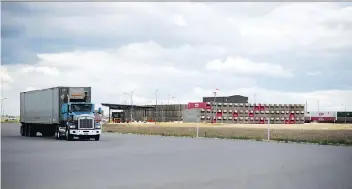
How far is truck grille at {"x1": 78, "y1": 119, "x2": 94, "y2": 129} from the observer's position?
34969 mm

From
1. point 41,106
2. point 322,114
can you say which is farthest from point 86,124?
point 322,114

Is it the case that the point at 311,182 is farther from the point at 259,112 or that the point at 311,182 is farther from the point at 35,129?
the point at 259,112

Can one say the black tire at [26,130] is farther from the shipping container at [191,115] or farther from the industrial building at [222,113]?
the shipping container at [191,115]

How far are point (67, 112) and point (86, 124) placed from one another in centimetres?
170

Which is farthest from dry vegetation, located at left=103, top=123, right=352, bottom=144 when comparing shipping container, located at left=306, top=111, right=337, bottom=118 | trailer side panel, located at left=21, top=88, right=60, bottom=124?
shipping container, located at left=306, top=111, right=337, bottom=118

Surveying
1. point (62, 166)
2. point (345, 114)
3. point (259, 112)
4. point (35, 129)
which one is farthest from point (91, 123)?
point (345, 114)

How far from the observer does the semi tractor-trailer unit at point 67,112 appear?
34969 mm

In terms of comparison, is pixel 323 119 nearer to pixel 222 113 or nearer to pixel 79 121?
pixel 222 113

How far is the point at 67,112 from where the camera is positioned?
116 feet

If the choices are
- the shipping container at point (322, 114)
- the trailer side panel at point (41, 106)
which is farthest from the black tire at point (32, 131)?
the shipping container at point (322, 114)

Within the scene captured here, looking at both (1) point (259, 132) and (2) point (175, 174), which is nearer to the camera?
(2) point (175, 174)

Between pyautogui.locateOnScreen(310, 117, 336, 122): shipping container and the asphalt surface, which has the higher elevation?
the asphalt surface

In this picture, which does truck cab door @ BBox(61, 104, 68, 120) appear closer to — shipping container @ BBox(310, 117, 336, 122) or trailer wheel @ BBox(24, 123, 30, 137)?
trailer wheel @ BBox(24, 123, 30, 137)

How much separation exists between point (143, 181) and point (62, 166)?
15.8ft
